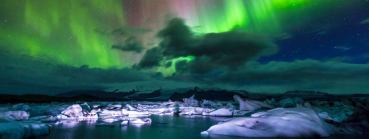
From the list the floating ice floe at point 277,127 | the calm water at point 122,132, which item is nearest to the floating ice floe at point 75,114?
the calm water at point 122,132

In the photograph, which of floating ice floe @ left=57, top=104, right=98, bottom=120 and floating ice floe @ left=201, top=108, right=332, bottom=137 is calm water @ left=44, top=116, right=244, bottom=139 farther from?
floating ice floe @ left=57, top=104, right=98, bottom=120

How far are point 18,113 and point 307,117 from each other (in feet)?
91.7

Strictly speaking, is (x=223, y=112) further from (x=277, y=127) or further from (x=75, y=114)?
(x=277, y=127)

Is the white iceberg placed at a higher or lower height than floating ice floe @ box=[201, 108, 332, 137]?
higher

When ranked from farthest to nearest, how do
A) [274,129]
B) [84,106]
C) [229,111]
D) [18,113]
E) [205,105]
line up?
[205,105]
[229,111]
[84,106]
[18,113]
[274,129]

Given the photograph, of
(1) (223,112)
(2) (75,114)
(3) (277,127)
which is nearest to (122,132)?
(3) (277,127)

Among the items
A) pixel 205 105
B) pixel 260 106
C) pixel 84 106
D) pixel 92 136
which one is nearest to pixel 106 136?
pixel 92 136

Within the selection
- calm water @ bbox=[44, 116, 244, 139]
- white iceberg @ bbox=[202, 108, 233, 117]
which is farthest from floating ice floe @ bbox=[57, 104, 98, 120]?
white iceberg @ bbox=[202, 108, 233, 117]

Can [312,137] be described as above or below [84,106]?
below

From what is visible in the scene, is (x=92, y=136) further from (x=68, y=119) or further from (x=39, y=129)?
(x=68, y=119)

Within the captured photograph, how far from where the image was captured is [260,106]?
6519 cm

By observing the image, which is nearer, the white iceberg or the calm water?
the calm water

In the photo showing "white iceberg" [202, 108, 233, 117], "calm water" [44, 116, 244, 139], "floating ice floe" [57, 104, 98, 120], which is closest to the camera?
"calm water" [44, 116, 244, 139]

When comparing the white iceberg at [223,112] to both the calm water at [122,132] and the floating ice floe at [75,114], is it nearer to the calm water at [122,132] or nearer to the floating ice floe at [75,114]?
the floating ice floe at [75,114]
